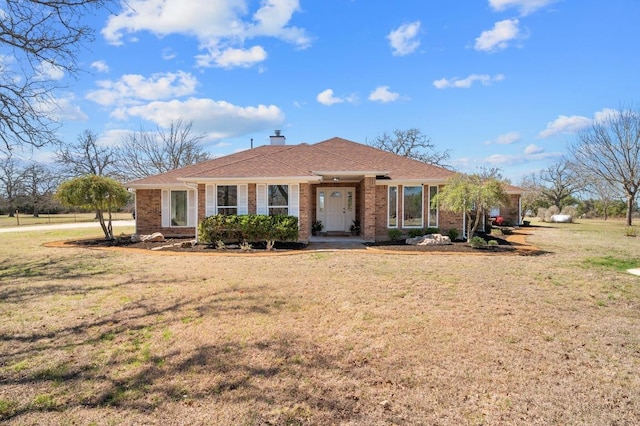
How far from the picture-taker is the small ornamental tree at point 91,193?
574 inches

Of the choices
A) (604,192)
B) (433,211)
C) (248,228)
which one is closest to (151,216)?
(248,228)

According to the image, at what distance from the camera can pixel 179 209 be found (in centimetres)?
1762

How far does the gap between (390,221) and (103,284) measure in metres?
11.3

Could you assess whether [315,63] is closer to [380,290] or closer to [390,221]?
[390,221]

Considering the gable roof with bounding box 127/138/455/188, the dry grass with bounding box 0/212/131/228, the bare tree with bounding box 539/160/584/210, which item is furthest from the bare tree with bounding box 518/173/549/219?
the dry grass with bounding box 0/212/131/228

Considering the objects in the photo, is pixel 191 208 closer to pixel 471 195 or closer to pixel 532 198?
pixel 471 195

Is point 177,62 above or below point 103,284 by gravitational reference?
above

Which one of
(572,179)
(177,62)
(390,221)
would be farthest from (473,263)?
(572,179)

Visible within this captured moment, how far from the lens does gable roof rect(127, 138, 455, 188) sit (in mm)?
14125

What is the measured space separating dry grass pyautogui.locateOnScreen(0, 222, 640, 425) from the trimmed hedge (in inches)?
195

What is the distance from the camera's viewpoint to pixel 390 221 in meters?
15.7

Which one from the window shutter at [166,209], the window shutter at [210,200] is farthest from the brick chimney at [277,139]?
the window shutter at [210,200]

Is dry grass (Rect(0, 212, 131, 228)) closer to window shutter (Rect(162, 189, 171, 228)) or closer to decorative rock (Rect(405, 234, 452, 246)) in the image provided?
window shutter (Rect(162, 189, 171, 228))

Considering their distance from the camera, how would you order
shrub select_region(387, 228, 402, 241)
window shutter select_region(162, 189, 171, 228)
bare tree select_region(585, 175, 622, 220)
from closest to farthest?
shrub select_region(387, 228, 402, 241) < window shutter select_region(162, 189, 171, 228) < bare tree select_region(585, 175, 622, 220)
